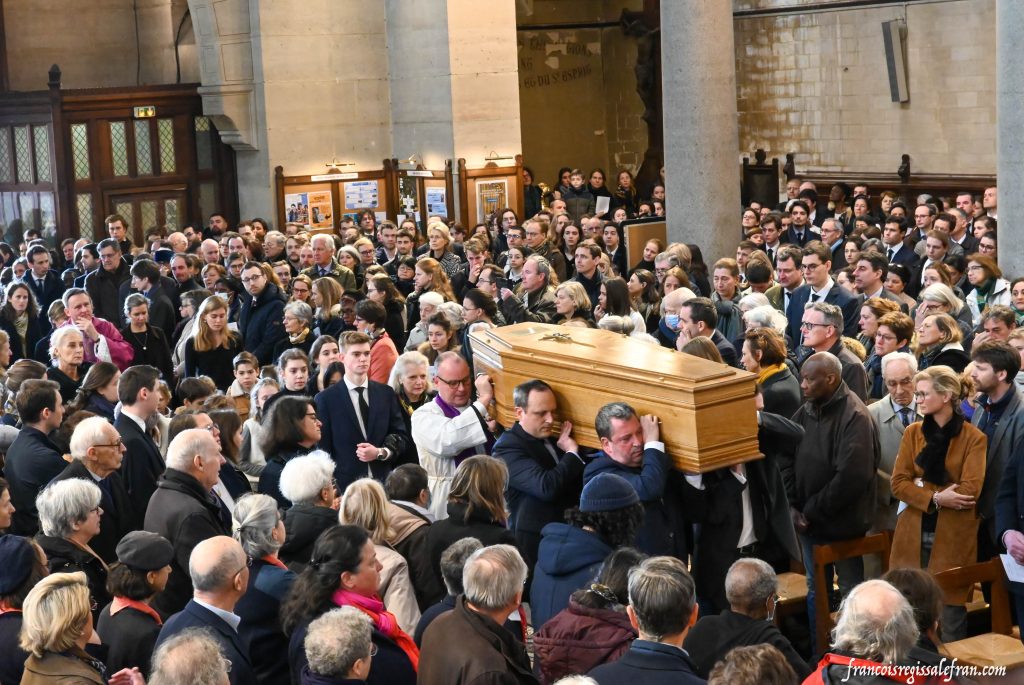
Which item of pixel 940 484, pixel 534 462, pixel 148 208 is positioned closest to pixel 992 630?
pixel 940 484

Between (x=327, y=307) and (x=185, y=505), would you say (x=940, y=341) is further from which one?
(x=327, y=307)

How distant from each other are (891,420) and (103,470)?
3701 mm

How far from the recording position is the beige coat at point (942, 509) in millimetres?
6160

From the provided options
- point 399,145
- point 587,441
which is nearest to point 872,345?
point 587,441

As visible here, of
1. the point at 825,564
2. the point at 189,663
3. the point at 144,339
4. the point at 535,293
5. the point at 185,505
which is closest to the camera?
the point at 189,663

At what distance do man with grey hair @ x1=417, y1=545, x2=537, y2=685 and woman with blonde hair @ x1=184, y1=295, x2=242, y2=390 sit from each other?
5.16 meters

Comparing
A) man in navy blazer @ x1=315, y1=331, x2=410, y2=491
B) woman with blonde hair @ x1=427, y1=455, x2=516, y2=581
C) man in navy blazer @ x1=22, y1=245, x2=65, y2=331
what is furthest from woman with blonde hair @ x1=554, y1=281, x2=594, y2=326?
man in navy blazer @ x1=22, y1=245, x2=65, y2=331

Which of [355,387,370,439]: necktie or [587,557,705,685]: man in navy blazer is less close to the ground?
[355,387,370,439]: necktie

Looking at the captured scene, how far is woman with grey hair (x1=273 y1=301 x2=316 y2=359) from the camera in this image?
910cm

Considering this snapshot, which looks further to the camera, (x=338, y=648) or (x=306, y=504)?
(x=306, y=504)

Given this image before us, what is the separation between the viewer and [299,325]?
360 inches

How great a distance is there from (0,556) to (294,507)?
1099 mm

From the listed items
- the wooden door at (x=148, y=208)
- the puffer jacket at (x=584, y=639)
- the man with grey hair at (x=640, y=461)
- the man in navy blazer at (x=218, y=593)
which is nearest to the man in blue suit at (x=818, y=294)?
the man with grey hair at (x=640, y=461)

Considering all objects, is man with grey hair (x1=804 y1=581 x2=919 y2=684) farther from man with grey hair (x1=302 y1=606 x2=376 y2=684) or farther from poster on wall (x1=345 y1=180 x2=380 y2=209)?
poster on wall (x1=345 y1=180 x2=380 y2=209)
